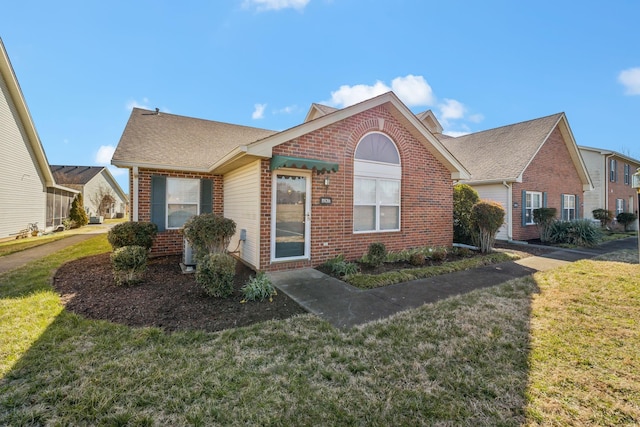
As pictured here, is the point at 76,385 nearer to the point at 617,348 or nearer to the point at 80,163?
the point at 617,348

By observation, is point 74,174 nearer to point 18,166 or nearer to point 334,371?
point 18,166

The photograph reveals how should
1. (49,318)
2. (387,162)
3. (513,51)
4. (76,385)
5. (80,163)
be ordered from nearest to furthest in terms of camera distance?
(76,385) < (49,318) < (387,162) < (513,51) < (80,163)

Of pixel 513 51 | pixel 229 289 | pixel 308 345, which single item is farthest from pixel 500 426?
pixel 513 51

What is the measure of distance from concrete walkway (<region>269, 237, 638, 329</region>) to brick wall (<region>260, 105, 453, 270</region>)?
115cm

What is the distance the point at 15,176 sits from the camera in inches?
529

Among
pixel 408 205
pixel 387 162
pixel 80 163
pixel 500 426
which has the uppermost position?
pixel 80 163

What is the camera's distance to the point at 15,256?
9.12 metres

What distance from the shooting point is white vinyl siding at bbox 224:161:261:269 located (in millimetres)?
6898

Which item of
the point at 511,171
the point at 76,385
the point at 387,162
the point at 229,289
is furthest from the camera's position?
the point at 511,171

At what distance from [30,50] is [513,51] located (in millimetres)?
19575

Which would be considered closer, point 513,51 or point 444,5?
point 444,5

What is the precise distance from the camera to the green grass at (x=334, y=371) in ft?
7.69

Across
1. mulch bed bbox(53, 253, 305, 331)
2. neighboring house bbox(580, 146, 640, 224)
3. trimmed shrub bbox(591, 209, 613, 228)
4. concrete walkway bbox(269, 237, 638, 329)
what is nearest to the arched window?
concrete walkway bbox(269, 237, 638, 329)

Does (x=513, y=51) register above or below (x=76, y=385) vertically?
above
